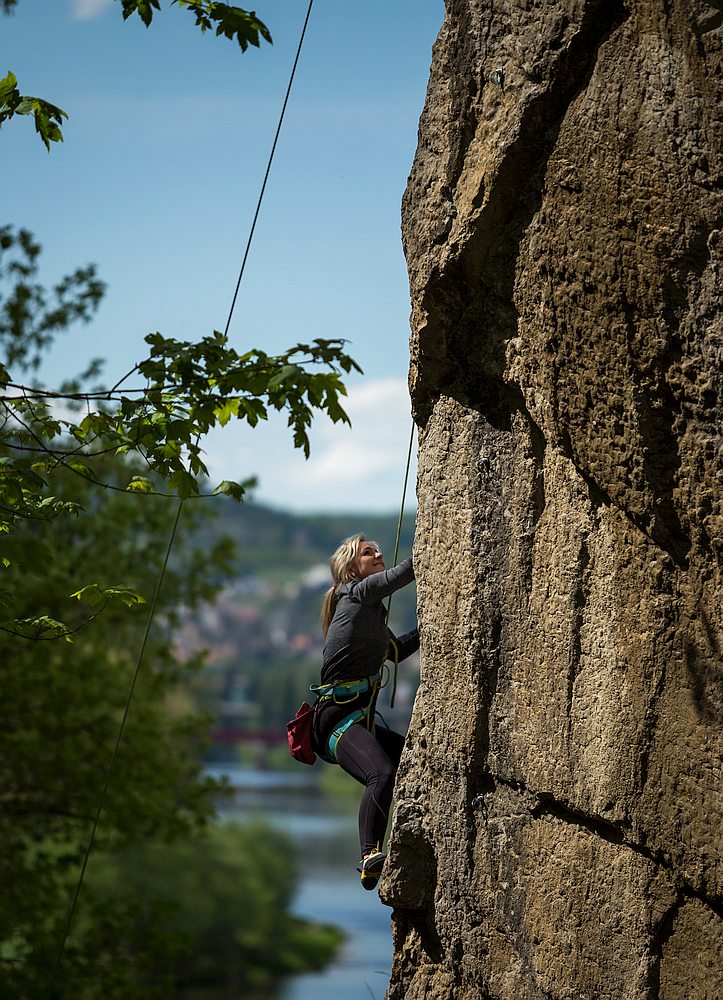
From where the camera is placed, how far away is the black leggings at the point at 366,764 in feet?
17.1

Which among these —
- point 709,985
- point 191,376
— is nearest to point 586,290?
point 191,376

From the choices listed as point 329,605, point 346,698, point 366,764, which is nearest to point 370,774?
point 366,764

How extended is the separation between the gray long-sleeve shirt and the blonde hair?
0.09 m

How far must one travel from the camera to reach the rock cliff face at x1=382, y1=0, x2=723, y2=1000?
13.8 feet

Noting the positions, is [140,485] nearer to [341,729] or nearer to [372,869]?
[341,729]

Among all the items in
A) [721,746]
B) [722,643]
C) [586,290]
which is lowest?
[721,746]

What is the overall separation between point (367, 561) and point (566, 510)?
47.7 inches

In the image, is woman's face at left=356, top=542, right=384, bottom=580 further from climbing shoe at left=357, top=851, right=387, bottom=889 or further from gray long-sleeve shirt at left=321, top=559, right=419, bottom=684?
climbing shoe at left=357, top=851, right=387, bottom=889

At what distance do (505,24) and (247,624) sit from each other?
189m

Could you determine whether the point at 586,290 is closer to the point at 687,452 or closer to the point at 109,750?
the point at 687,452

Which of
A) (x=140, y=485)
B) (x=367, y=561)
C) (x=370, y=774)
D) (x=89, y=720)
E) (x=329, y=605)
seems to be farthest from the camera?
(x=89, y=720)

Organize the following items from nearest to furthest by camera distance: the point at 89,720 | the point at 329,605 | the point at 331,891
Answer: the point at 329,605 < the point at 89,720 < the point at 331,891

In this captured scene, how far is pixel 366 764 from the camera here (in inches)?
207

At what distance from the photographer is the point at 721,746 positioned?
416 cm
